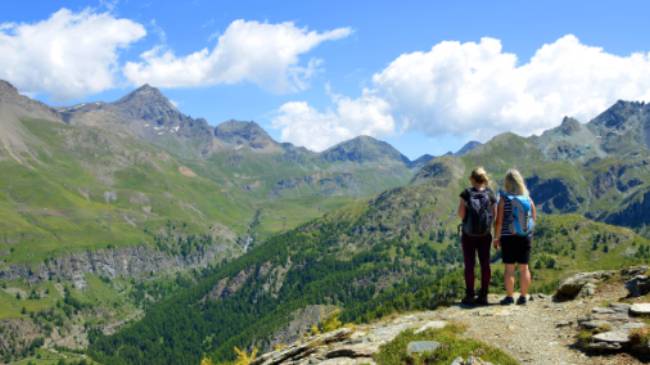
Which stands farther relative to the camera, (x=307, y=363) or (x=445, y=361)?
(x=307, y=363)

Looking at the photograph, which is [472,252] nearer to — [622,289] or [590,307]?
[590,307]

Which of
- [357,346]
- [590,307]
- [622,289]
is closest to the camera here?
[357,346]

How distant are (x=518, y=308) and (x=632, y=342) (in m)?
7.27

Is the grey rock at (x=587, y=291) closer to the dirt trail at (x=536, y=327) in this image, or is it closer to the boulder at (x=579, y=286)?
the boulder at (x=579, y=286)

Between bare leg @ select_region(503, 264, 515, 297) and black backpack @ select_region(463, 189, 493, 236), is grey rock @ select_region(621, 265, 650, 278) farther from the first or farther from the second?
black backpack @ select_region(463, 189, 493, 236)

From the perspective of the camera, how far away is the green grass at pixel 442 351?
19.5 m

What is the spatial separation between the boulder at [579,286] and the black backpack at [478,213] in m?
7.80

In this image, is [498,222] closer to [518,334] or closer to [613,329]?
[518,334]

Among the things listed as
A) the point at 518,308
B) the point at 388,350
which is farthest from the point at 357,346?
the point at 518,308

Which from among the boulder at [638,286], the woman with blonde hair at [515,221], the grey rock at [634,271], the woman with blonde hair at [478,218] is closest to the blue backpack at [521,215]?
the woman with blonde hair at [515,221]

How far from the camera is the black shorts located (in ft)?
83.9

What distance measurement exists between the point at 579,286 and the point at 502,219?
27.2 feet

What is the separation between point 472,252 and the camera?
26422mm

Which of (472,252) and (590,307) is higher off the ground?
(472,252)
